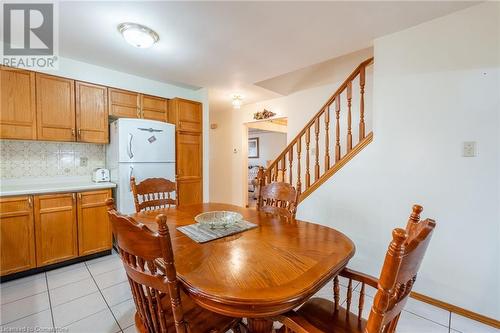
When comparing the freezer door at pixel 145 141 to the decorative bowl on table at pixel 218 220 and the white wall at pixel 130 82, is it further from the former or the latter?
the decorative bowl on table at pixel 218 220

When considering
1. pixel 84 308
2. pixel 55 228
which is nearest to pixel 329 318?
pixel 84 308

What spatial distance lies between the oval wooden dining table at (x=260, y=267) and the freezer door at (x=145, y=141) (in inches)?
64.1

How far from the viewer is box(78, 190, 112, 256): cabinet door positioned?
2586 mm

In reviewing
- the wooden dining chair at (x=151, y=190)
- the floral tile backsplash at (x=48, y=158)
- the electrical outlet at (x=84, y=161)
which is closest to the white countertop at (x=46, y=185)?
the floral tile backsplash at (x=48, y=158)

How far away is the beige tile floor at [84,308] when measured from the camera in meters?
1.65

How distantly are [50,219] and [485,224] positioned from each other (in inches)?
155

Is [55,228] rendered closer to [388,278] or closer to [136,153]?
[136,153]

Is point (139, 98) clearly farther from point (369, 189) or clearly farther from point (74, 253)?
point (369, 189)

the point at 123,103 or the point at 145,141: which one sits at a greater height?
the point at 123,103

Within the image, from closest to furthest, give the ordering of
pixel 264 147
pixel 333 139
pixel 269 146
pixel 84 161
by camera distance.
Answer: pixel 84 161 → pixel 333 139 → pixel 269 146 → pixel 264 147

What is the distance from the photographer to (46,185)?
2619mm

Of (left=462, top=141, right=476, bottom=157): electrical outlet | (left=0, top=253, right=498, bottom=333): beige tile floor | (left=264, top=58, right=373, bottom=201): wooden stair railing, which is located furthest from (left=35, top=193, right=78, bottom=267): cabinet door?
(left=462, top=141, right=476, bottom=157): electrical outlet

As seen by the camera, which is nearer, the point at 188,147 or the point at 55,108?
the point at 55,108

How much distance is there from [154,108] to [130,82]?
44 centimetres
